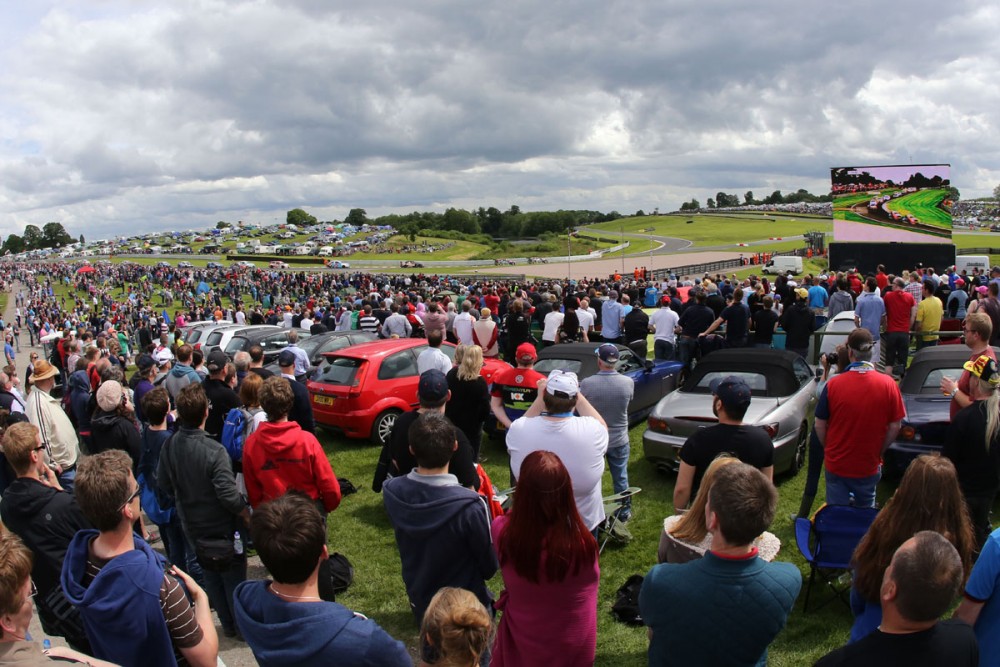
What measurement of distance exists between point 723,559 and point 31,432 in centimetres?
403

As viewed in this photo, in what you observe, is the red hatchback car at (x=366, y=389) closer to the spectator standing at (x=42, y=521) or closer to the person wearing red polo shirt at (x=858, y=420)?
the person wearing red polo shirt at (x=858, y=420)

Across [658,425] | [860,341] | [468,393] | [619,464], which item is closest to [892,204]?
[658,425]

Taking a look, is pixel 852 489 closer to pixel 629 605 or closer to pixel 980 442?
pixel 980 442

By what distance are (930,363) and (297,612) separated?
799cm

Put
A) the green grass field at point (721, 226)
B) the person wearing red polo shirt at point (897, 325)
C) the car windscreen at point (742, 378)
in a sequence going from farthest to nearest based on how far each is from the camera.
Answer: the green grass field at point (721, 226) → the person wearing red polo shirt at point (897, 325) → the car windscreen at point (742, 378)

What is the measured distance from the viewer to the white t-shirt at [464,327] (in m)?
12.8

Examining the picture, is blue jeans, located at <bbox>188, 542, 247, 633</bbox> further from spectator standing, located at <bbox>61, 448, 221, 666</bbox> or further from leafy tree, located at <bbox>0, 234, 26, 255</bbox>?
leafy tree, located at <bbox>0, 234, 26, 255</bbox>

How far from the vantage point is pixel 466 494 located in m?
3.35

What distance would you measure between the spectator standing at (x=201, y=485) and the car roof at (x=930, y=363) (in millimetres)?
7296

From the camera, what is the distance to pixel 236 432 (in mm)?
5641

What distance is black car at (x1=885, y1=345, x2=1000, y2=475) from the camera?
21.9 feet

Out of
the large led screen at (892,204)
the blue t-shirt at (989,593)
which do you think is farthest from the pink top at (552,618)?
the large led screen at (892,204)

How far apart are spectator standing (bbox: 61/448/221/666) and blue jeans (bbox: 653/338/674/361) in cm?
996

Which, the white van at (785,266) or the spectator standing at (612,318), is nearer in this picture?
the spectator standing at (612,318)
